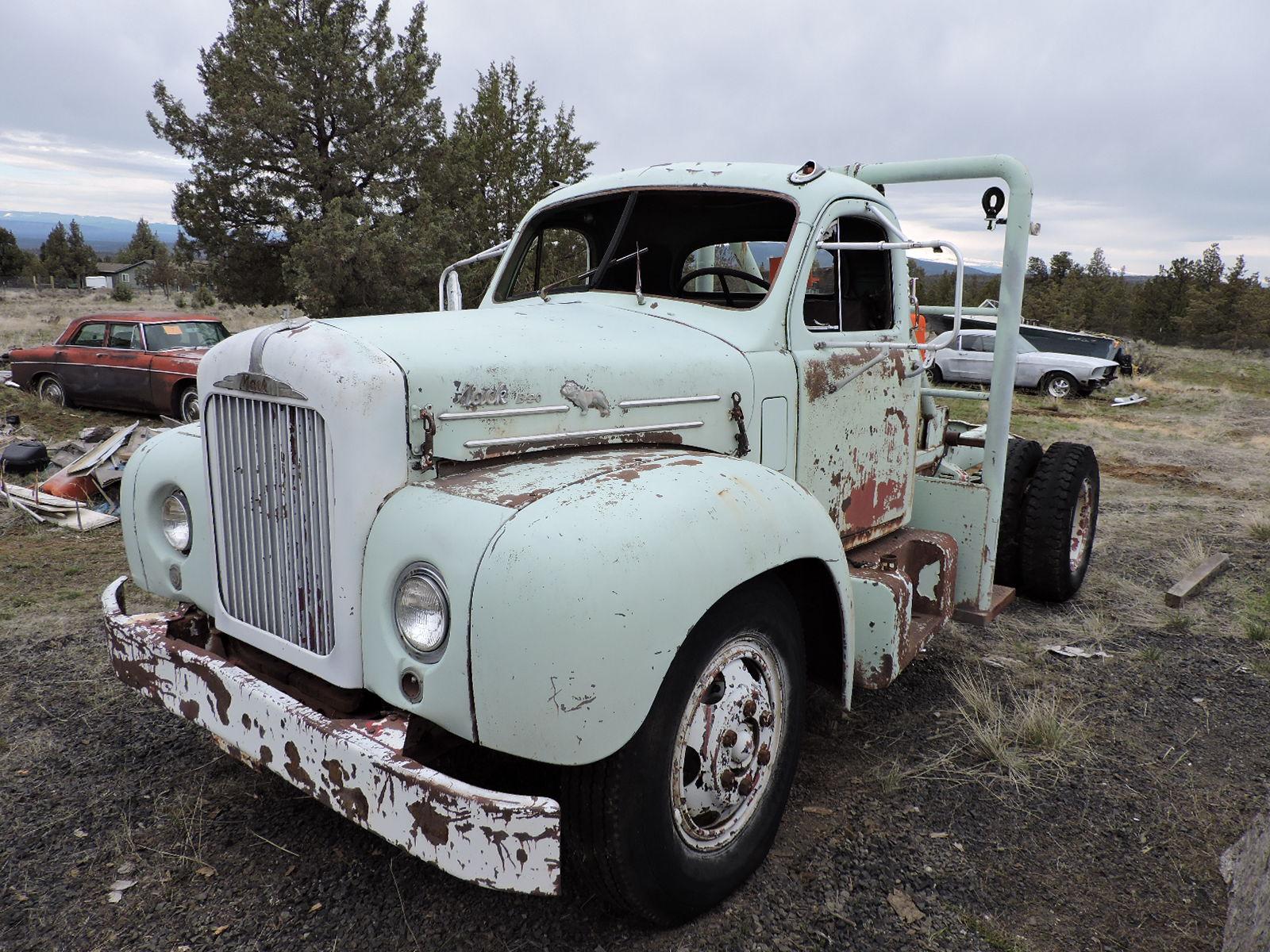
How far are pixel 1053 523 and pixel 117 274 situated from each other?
7438cm

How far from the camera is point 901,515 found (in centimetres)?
416

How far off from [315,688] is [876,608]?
6.27ft

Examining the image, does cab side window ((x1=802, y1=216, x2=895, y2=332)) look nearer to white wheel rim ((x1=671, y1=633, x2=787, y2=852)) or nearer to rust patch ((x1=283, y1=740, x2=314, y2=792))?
white wheel rim ((x1=671, y1=633, x2=787, y2=852))

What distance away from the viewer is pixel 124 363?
12.1 m

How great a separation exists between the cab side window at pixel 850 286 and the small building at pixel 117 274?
58984 millimetres

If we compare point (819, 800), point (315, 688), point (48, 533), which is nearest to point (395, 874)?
point (315, 688)

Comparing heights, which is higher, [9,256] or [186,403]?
[9,256]

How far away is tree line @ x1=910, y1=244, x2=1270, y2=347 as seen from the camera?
1620 inches

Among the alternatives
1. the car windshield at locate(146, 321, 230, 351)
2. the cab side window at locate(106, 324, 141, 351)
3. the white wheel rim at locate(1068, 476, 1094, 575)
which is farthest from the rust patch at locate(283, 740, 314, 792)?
the cab side window at locate(106, 324, 141, 351)

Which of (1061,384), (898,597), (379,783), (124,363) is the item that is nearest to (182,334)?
(124,363)

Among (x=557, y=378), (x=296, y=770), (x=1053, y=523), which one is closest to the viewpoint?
(x=296, y=770)

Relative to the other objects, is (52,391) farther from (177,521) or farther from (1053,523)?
(1053,523)

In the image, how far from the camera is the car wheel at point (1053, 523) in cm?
505

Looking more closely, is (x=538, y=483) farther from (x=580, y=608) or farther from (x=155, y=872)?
(x=155, y=872)
